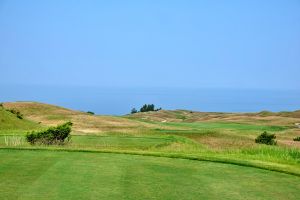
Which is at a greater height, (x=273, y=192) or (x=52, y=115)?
(x=52, y=115)

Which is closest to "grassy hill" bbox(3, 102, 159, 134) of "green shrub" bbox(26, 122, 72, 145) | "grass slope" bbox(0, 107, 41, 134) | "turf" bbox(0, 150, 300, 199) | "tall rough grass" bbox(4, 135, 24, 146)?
"grass slope" bbox(0, 107, 41, 134)

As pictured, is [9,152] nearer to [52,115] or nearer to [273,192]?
[273,192]

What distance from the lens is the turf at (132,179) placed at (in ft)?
32.0

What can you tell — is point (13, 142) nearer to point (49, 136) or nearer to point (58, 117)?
point (49, 136)

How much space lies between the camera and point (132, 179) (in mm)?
11148

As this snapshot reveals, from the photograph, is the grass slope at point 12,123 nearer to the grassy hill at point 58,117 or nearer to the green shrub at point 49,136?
the grassy hill at point 58,117

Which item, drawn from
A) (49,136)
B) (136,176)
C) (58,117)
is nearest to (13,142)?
(49,136)

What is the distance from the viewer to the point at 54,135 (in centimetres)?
2266

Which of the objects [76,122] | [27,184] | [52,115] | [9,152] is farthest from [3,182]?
[52,115]

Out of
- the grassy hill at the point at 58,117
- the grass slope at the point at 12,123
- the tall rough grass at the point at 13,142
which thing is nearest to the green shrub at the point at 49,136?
the tall rough grass at the point at 13,142

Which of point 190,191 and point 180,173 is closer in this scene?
point 190,191

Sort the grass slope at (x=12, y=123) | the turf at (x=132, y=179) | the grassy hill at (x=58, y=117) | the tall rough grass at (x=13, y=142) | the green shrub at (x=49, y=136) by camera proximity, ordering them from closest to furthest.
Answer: the turf at (x=132, y=179)
the tall rough grass at (x=13, y=142)
the green shrub at (x=49, y=136)
the grass slope at (x=12, y=123)
the grassy hill at (x=58, y=117)

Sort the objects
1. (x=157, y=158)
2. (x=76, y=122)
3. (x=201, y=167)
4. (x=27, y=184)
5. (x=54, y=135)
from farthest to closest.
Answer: (x=76, y=122), (x=54, y=135), (x=157, y=158), (x=201, y=167), (x=27, y=184)

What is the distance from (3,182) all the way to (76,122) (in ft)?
128
